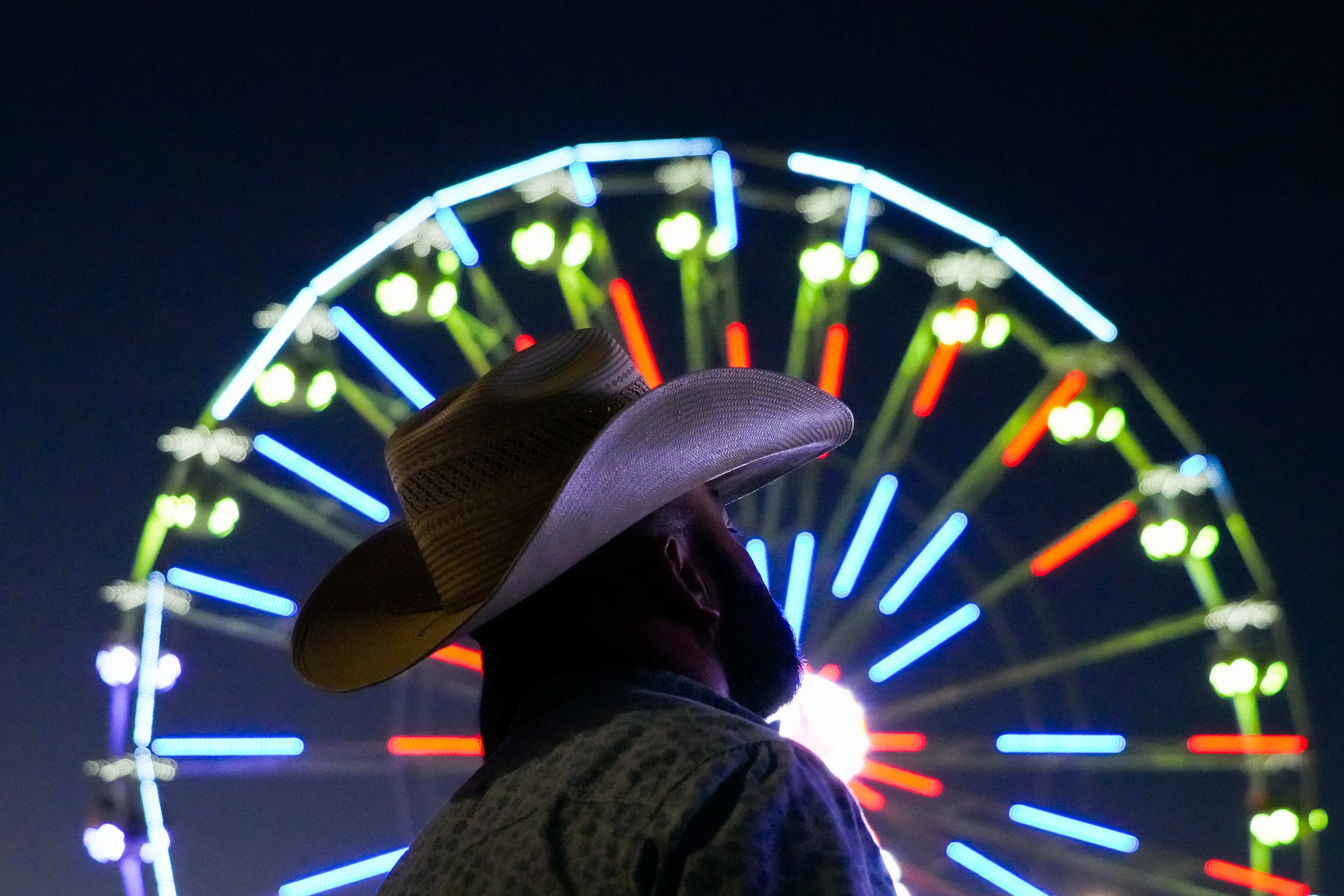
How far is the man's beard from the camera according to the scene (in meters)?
1.83

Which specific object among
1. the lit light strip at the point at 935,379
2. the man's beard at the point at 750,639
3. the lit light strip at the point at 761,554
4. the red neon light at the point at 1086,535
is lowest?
the man's beard at the point at 750,639

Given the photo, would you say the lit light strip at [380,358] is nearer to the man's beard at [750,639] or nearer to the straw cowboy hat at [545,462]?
the straw cowboy hat at [545,462]

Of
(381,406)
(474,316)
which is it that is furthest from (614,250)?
(381,406)

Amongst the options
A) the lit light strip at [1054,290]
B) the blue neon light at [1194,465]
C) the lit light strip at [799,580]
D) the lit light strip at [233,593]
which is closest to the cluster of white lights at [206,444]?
the lit light strip at [233,593]

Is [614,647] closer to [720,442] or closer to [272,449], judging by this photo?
[720,442]

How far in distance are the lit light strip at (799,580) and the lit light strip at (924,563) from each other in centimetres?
61

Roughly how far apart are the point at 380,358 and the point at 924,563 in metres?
2.97

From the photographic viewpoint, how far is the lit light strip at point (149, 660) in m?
7.21

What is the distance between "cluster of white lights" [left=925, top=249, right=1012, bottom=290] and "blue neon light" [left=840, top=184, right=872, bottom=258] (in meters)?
0.40

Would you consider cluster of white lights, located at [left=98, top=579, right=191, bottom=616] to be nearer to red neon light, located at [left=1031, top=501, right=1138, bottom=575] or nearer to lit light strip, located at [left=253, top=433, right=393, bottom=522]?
lit light strip, located at [left=253, top=433, right=393, bottom=522]

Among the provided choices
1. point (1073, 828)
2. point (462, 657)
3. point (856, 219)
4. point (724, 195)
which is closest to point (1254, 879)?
point (1073, 828)

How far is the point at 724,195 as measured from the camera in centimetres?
802

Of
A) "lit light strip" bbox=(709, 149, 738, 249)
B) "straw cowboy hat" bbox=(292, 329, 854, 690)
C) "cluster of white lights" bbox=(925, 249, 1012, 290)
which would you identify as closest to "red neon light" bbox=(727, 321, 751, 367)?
"lit light strip" bbox=(709, 149, 738, 249)

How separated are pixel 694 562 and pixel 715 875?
63cm
